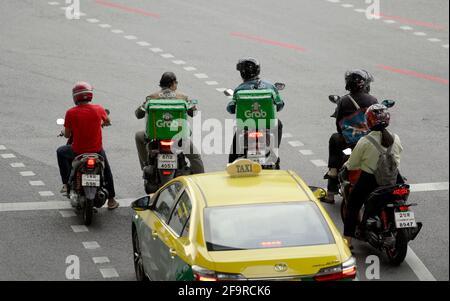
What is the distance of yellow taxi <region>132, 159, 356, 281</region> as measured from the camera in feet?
41.8

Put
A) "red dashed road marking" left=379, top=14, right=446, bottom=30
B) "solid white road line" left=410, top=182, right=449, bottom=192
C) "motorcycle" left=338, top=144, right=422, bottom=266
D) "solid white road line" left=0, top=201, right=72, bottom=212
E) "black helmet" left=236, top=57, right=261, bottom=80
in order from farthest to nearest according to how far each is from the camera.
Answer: "red dashed road marking" left=379, top=14, right=446, bottom=30
"solid white road line" left=410, top=182, right=449, bottom=192
"black helmet" left=236, top=57, right=261, bottom=80
"solid white road line" left=0, top=201, right=72, bottom=212
"motorcycle" left=338, top=144, right=422, bottom=266

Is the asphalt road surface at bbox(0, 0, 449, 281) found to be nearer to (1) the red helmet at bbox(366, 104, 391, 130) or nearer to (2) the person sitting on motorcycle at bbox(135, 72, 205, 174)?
(1) the red helmet at bbox(366, 104, 391, 130)

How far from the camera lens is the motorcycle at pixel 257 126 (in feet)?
62.2

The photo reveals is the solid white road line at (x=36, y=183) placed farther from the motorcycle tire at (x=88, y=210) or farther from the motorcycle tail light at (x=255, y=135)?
the motorcycle tail light at (x=255, y=135)

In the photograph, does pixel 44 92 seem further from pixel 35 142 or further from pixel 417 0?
pixel 417 0

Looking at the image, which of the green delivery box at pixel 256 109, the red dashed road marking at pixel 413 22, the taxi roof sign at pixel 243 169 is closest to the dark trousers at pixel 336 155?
the green delivery box at pixel 256 109

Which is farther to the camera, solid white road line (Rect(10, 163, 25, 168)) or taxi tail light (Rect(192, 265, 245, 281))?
solid white road line (Rect(10, 163, 25, 168))

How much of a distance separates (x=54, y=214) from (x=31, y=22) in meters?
13.2

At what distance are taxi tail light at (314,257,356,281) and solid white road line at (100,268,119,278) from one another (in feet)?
13.4

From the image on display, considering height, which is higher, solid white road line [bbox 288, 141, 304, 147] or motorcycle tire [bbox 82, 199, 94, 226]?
solid white road line [bbox 288, 141, 304, 147]

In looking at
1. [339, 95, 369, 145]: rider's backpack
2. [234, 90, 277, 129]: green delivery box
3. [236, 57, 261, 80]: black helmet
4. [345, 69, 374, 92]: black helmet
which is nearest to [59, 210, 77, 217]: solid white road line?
[234, 90, 277, 129]: green delivery box

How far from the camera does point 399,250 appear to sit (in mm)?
16203

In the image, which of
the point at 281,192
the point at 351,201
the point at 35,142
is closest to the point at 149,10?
the point at 35,142

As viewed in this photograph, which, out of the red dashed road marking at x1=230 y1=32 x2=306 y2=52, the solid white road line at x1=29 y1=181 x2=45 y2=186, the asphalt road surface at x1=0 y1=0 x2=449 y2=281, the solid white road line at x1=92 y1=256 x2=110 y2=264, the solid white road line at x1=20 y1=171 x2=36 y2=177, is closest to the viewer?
the solid white road line at x1=92 y1=256 x2=110 y2=264
